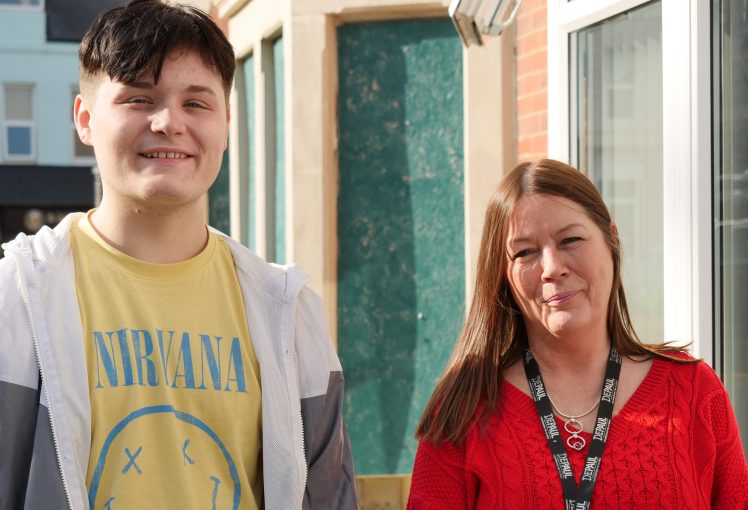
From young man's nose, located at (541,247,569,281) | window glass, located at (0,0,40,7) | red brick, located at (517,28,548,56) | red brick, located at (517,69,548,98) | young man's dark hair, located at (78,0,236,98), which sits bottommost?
young man's nose, located at (541,247,569,281)

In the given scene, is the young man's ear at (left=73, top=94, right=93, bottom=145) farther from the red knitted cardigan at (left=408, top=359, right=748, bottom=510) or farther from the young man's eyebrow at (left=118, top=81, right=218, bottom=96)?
the red knitted cardigan at (left=408, top=359, right=748, bottom=510)

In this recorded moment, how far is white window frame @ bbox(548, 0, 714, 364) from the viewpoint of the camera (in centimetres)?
400

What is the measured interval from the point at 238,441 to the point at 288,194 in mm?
4174

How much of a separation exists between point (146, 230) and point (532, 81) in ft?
10.7

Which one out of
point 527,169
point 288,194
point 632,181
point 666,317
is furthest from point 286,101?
point 527,169

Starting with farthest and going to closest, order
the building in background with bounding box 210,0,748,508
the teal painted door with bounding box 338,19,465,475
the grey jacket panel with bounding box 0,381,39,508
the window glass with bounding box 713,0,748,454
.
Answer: the teal painted door with bounding box 338,19,465,475, the building in background with bounding box 210,0,748,508, the window glass with bounding box 713,0,748,454, the grey jacket panel with bounding box 0,381,39,508

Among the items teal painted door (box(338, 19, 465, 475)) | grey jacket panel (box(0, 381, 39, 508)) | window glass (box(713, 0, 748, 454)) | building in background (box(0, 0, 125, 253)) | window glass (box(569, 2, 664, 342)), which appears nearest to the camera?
grey jacket panel (box(0, 381, 39, 508))

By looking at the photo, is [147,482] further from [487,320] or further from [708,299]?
[708,299]

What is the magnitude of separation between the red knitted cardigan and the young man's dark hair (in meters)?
1.02

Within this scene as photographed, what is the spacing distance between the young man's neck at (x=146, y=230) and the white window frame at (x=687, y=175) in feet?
7.26

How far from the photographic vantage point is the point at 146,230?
2.40 metres

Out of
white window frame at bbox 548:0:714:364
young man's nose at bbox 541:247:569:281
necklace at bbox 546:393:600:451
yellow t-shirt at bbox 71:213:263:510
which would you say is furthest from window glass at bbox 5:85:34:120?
necklace at bbox 546:393:600:451

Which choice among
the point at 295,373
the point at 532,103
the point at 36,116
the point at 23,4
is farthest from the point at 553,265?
the point at 23,4

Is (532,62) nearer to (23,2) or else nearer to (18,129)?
(18,129)
